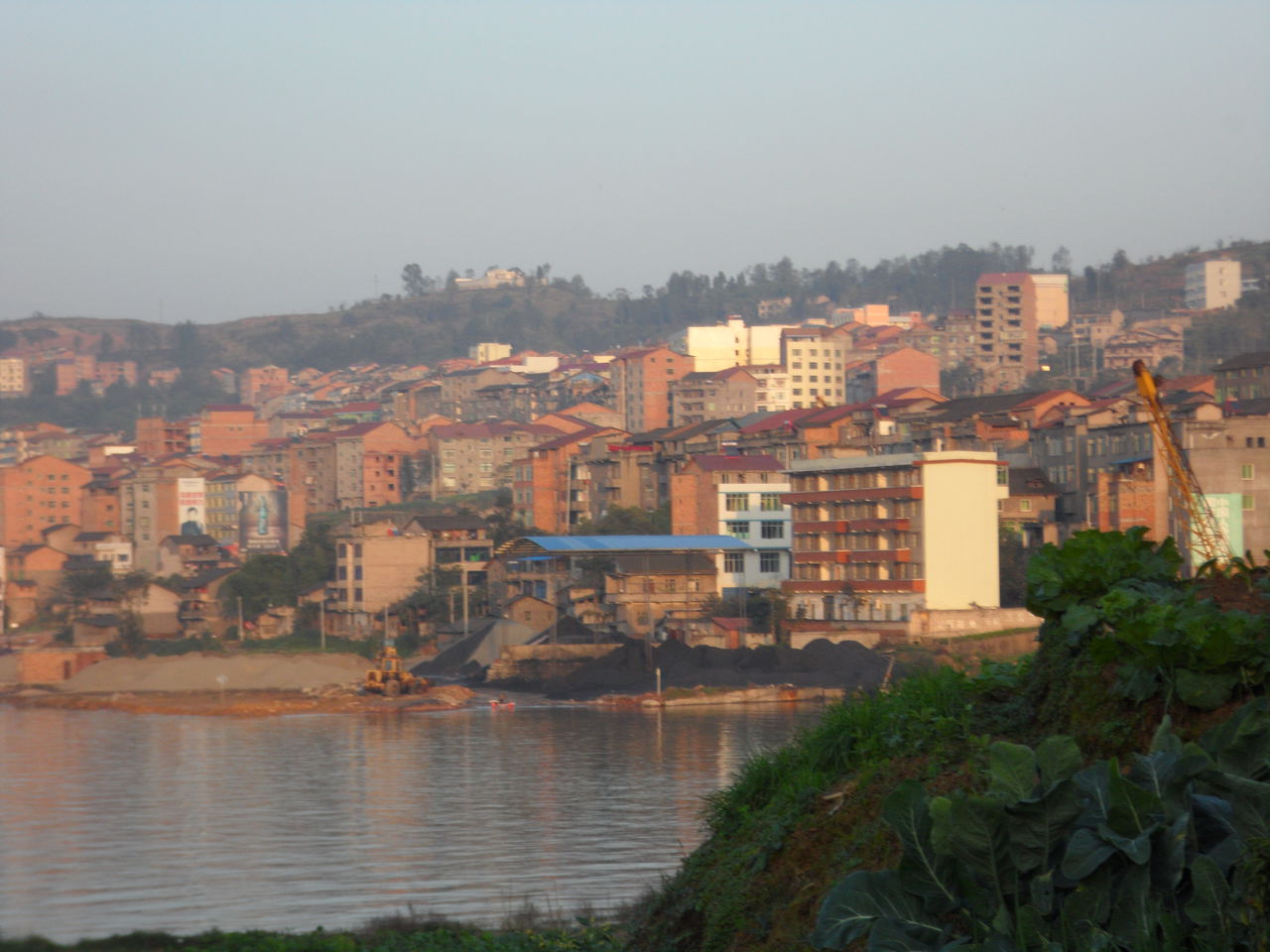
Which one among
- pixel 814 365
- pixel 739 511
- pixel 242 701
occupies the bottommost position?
pixel 242 701

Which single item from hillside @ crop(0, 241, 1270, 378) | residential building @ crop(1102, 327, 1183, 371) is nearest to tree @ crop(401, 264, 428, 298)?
hillside @ crop(0, 241, 1270, 378)

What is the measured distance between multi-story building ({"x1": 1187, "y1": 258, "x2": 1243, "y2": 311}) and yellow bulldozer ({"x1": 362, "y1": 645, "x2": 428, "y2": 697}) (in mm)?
48980

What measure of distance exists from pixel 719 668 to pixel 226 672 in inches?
400

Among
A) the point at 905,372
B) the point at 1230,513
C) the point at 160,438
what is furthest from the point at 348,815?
the point at 160,438

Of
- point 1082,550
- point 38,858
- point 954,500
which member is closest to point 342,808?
point 38,858

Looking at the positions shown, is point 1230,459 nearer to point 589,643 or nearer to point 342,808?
point 589,643

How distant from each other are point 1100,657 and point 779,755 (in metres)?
1.15

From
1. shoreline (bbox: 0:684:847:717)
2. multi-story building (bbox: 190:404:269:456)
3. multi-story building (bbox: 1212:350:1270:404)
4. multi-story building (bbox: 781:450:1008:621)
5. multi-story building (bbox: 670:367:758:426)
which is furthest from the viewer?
multi-story building (bbox: 190:404:269:456)

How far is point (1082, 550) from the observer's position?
2.88 meters

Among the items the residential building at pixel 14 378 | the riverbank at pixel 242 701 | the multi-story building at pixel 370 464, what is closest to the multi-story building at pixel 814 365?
the multi-story building at pixel 370 464

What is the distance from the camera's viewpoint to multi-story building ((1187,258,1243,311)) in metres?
65.4

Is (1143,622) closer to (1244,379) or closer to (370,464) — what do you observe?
(1244,379)

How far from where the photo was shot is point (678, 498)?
3081cm

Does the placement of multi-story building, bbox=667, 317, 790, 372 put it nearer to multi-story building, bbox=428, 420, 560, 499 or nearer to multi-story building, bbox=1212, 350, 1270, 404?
multi-story building, bbox=428, 420, 560, 499
